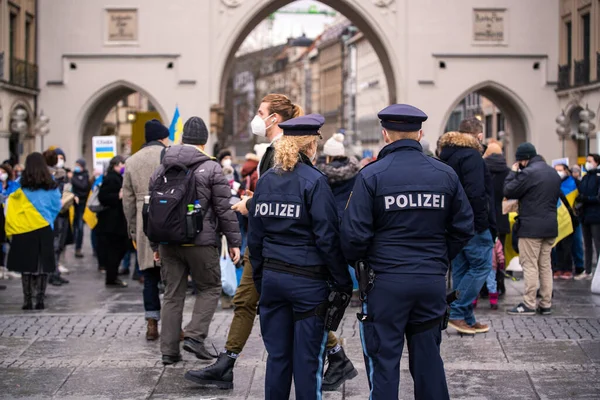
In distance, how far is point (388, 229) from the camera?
19.6 ft

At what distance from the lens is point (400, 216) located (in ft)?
19.5

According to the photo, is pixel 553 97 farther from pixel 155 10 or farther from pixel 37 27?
pixel 37 27

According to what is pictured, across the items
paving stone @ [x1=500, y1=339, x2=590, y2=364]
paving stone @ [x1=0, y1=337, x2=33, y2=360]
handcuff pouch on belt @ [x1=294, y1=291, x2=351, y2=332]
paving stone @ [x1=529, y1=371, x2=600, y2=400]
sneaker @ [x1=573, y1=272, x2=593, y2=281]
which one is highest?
handcuff pouch on belt @ [x1=294, y1=291, x2=351, y2=332]

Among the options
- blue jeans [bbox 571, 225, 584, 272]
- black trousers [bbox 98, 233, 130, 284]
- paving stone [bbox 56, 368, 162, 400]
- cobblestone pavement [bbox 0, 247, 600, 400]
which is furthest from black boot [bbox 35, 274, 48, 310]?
blue jeans [bbox 571, 225, 584, 272]

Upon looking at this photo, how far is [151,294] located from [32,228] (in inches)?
114

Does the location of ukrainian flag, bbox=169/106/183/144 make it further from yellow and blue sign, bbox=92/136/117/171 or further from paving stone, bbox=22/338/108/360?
yellow and blue sign, bbox=92/136/117/171

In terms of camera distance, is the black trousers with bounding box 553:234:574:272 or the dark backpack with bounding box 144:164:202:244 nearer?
the dark backpack with bounding box 144:164:202:244

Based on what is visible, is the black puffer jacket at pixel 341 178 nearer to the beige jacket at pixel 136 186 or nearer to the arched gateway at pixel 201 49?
the beige jacket at pixel 136 186

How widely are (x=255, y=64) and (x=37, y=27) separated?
35.4m

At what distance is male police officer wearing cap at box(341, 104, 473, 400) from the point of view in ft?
19.4

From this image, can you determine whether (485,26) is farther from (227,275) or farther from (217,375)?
(217,375)

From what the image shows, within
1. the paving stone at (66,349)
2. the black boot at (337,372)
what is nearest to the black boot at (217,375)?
the black boot at (337,372)

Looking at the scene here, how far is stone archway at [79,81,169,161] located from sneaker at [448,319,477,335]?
23686mm

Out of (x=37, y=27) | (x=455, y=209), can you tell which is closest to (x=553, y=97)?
(x=37, y=27)
